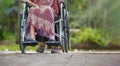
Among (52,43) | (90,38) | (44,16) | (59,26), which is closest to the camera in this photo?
(52,43)

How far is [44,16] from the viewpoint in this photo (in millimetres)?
7379

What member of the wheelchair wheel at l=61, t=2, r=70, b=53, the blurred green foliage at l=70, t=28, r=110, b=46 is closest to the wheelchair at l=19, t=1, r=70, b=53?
the wheelchair wheel at l=61, t=2, r=70, b=53

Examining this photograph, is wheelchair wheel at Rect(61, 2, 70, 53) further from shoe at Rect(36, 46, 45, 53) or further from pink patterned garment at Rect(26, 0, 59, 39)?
shoe at Rect(36, 46, 45, 53)

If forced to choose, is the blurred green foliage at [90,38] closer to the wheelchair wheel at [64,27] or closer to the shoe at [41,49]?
the wheelchair wheel at [64,27]

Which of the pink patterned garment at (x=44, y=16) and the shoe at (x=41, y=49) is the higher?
the pink patterned garment at (x=44, y=16)

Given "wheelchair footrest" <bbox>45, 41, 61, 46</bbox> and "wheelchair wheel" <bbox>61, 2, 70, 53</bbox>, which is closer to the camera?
"wheelchair footrest" <bbox>45, 41, 61, 46</bbox>

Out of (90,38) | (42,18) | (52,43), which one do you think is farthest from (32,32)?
(90,38)

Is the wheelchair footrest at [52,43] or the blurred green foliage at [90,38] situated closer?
the wheelchair footrest at [52,43]

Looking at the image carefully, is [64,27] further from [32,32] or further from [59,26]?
[32,32]

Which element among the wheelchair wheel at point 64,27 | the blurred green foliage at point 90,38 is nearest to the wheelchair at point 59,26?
the wheelchair wheel at point 64,27

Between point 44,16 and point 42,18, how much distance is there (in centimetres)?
4

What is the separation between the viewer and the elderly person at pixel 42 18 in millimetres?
7340

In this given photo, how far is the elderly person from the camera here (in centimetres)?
734

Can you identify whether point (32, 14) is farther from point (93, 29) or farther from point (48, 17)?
point (93, 29)
